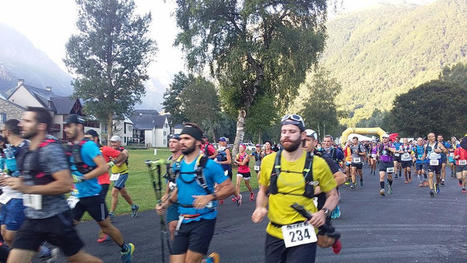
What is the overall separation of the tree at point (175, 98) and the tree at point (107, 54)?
1155 inches

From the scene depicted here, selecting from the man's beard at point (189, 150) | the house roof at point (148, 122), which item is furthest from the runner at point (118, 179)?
the house roof at point (148, 122)

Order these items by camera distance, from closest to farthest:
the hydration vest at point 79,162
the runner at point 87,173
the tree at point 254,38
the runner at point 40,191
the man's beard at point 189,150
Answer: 1. the runner at point 40,191
2. the man's beard at point 189,150
3. the runner at point 87,173
4. the hydration vest at point 79,162
5. the tree at point 254,38

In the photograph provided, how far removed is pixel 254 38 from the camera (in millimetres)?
23234

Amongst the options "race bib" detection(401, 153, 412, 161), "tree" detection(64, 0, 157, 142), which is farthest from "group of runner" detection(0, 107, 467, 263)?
"tree" detection(64, 0, 157, 142)

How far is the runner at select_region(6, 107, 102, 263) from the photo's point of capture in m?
3.46

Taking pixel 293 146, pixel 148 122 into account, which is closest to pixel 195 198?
pixel 293 146

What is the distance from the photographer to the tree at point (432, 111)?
189 ft

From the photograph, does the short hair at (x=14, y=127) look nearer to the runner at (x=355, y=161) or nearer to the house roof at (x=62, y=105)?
the runner at (x=355, y=161)

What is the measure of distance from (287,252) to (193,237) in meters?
1.06

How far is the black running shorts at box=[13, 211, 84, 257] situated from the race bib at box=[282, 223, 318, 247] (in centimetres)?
207

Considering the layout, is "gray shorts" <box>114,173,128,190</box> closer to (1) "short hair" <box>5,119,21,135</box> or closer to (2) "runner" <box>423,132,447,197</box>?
(1) "short hair" <box>5,119,21,135</box>

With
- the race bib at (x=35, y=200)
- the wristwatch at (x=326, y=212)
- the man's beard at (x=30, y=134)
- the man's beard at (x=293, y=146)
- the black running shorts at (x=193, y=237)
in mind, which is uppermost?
the man's beard at (x=30, y=134)

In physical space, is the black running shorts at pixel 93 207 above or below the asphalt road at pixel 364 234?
above

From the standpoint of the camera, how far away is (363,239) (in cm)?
703
